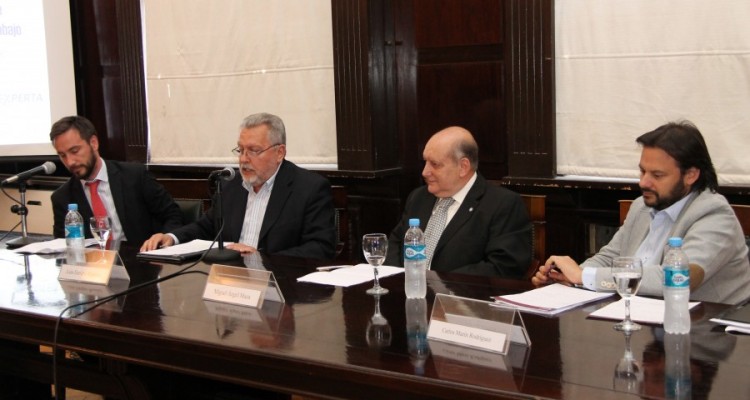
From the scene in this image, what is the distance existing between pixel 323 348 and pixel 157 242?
178 centimetres

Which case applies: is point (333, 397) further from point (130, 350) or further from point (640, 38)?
point (640, 38)

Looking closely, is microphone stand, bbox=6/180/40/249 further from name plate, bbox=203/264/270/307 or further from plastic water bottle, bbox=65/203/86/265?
name plate, bbox=203/264/270/307

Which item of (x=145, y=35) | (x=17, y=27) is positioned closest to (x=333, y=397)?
(x=145, y=35)

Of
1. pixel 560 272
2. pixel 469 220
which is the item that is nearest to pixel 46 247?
pixel 469 220

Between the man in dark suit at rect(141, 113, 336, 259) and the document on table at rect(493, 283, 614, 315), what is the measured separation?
1369 mm

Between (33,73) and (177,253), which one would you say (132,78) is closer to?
(33,73)

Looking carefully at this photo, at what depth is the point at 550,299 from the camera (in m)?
2.32

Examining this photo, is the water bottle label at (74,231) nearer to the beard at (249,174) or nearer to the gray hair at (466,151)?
the beard at (249,174)

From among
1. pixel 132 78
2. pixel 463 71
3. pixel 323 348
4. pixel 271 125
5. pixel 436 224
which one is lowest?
pixel 323 348

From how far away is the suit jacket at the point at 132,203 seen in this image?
4133 millimetres

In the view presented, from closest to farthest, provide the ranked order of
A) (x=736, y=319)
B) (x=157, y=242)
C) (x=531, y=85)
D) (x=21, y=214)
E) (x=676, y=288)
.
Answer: (x=676, y=288), (x=736, y=319), (x=157, y=242), (x=21, y=214), (x=531, y=85)

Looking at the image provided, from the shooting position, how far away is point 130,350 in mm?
2244

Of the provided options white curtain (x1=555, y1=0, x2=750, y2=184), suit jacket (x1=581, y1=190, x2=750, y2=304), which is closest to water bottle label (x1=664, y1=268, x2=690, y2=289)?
suit jacket (x1=581, y1=190, x2=750, y2=304)

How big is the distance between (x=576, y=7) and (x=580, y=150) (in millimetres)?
682
